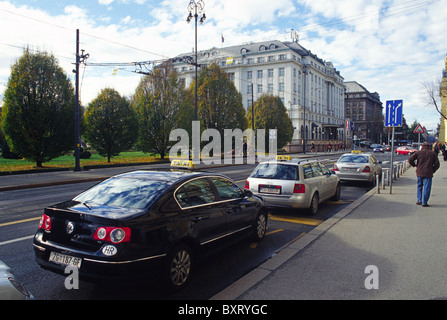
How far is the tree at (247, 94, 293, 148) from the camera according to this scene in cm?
4806

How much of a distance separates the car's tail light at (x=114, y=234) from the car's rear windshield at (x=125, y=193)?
1.50ft

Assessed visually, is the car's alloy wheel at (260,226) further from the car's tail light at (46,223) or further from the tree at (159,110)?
the tree at (159,110)

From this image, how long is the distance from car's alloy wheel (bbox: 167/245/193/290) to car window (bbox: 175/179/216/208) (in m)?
0.61

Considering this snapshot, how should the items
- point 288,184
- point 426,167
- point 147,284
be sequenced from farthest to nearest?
point 426,167, point 288,184, point 147,284

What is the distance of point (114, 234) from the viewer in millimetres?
3713

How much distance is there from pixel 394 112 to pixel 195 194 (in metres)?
9.49

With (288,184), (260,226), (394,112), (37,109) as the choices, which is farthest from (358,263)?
(37,109)

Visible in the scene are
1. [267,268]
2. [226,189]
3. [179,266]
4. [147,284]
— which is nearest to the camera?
[147,284]

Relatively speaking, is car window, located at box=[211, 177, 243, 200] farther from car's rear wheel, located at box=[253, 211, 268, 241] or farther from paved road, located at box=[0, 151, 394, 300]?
paved road, located at box=[0, 151, 394, 300]

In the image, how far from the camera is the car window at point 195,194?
457cm

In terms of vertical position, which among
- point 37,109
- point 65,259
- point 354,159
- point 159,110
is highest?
point 159,110

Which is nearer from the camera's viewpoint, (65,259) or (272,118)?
(65,259)

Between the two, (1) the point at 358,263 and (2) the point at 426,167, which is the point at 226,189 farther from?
(2) the point at 426,167

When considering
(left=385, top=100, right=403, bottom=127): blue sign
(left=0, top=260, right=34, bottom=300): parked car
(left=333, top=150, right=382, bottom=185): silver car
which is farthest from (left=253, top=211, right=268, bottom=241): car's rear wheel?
(left=333, top=150, right=382, bottom=185): silver car
